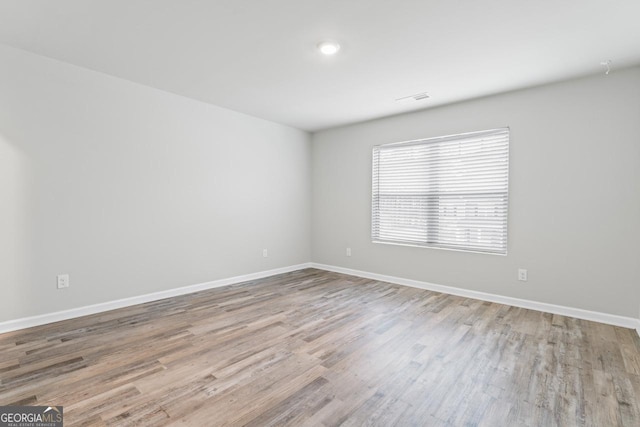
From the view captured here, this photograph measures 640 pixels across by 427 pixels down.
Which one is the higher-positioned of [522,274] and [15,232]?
[15,232]

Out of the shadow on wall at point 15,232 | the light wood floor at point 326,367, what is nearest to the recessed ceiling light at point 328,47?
the light wood floor at point 326,367

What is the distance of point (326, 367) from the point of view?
2145mm

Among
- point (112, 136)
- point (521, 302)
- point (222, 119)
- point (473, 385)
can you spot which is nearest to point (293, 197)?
point (222, 119)

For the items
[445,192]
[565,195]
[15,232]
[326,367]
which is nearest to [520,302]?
[565,195]

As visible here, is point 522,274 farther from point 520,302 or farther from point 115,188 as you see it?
point 115,188

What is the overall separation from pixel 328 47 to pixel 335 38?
13 cm

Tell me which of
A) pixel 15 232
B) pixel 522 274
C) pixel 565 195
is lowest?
pixel 522 274

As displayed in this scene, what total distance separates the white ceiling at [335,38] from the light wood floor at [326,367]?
249cm

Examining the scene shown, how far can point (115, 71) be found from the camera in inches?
122

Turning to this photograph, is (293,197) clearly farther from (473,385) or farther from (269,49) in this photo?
(473,385)

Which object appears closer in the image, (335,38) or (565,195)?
(335,38)

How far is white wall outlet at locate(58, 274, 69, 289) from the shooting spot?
116 inches

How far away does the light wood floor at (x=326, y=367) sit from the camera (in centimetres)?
167

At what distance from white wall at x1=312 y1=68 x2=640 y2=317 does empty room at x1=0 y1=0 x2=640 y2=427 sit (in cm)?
2
